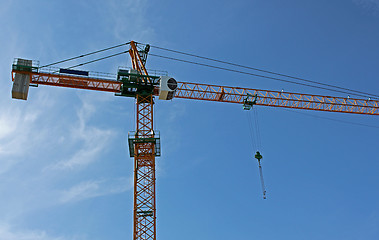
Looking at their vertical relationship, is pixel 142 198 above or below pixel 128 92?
below

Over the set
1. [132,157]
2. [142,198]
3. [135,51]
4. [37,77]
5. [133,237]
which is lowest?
[133,237]

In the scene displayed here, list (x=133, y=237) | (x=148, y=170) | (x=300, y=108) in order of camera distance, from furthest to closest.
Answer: (x=300, y=108) → (x=148, y=170) → (x=133, y=237)

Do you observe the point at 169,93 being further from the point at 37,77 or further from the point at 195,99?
the point at 37,77

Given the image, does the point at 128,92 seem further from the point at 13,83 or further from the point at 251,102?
the point at 251,102

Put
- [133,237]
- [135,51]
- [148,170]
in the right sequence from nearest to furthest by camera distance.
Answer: [133,237] → [148,170] → [135,51]

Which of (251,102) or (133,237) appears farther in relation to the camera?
(251,102)

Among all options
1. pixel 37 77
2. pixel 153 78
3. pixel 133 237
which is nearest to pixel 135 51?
pixel 153 78

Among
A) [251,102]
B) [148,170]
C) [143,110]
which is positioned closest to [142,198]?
[148,170]

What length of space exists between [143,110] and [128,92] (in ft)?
9.27

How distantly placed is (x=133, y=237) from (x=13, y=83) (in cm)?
2227

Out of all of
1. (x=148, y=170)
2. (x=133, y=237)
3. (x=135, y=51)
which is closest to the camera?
(x=133, y=237)

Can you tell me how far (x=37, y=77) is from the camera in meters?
57.4

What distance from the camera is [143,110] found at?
191 ft

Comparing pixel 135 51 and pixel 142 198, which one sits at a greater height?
pixel 135 51
